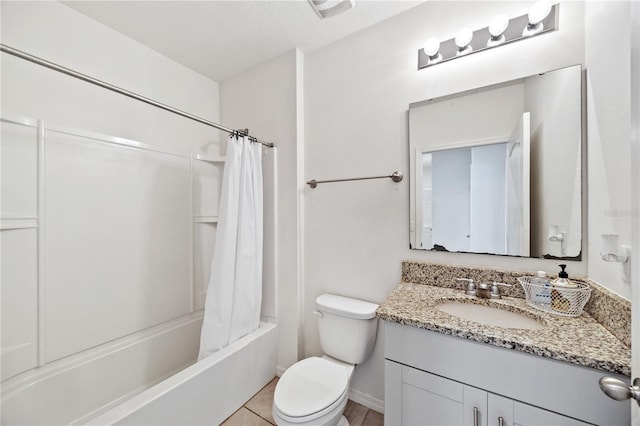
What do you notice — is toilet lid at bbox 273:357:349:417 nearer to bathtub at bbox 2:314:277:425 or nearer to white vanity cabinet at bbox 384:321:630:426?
white vanity cabinet at bbox 384:321:630:426

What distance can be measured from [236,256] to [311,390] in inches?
35.8

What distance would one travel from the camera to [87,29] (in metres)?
1.50

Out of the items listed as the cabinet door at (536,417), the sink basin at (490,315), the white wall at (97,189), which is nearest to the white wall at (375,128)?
the sink basin at (490,315)

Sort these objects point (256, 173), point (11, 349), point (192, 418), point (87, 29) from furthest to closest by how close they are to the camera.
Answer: point (256, 173), point (87, 29), point (192, 418), point (11, 349)

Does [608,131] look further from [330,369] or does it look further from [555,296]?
[330,369]

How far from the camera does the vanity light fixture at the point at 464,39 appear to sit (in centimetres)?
125

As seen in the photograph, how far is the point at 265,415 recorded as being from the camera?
1484 mm

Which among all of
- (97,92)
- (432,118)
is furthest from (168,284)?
(432,118)

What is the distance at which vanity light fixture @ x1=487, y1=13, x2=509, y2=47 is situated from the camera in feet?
3.88

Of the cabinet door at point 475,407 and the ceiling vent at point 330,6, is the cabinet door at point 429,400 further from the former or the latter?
the ceiling vent at point 330,6

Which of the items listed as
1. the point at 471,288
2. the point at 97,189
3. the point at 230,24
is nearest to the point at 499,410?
the point at 471,288

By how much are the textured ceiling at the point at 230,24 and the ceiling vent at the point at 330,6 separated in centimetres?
6

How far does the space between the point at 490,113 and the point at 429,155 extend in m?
0.34

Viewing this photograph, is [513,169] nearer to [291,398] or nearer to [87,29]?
[291,398]
